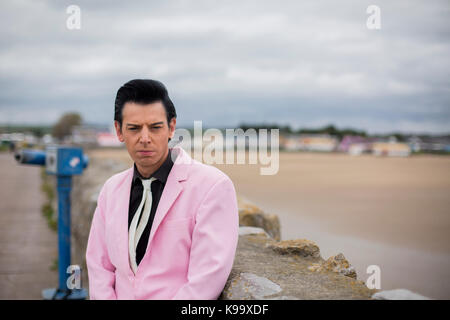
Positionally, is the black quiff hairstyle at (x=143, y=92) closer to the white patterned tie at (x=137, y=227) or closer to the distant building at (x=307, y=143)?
the white patterned tie at (x=137, y=227)

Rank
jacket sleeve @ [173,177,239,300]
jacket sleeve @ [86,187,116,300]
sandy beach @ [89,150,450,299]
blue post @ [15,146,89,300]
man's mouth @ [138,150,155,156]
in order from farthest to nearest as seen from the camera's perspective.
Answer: sandy beach @ [89,150,450,299], blue post @ [15,146,89,300], jacket sleeve @ [86,187,116,300], man's mouth @ [138,150,155,156], jacket sleeve @ [173,177,239,300]

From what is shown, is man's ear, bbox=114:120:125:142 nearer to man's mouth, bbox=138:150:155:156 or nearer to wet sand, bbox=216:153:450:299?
man's mouth, bbox=138:150:155:156

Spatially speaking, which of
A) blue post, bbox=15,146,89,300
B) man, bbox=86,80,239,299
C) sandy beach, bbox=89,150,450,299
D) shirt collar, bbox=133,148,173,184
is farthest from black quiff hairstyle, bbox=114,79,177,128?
sandy beach, bbox=89,150,450,299

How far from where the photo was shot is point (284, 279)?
6.11 ft

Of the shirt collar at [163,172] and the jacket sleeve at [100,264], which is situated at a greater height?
the shirt collar at [163,172]

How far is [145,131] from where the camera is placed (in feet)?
5.31

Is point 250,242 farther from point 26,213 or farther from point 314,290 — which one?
point 26,213

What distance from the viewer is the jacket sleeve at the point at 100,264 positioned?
69.1 inches

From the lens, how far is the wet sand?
5166mm

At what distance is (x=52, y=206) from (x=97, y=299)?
8126 mm

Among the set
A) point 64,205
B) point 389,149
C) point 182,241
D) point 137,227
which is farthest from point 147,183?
point 389,149

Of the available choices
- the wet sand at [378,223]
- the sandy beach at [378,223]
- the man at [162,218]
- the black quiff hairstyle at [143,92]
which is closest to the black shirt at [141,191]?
the man at [162,218]

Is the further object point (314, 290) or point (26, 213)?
point (26, 213)
